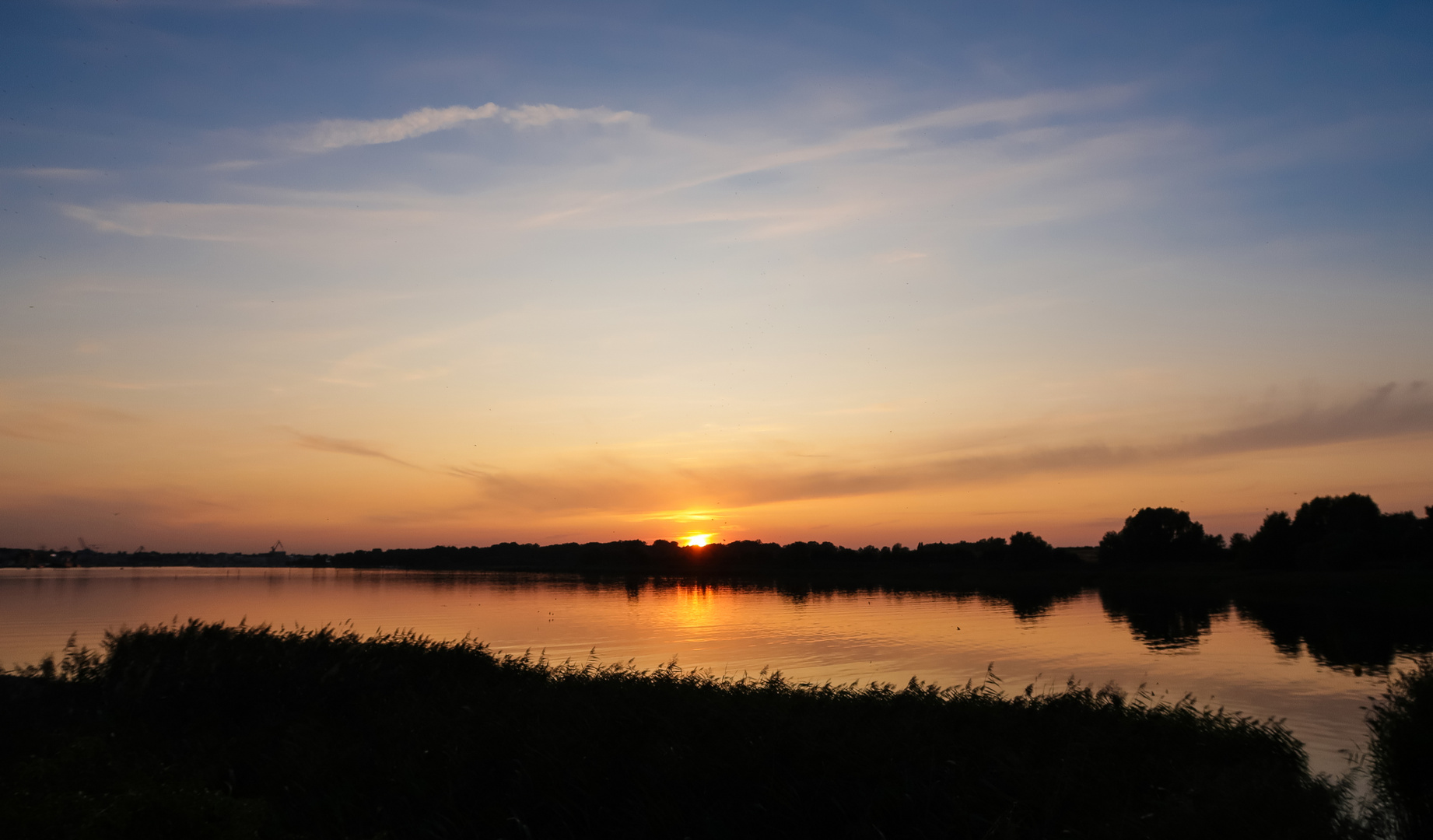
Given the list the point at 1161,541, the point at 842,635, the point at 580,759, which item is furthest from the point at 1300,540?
the point at 580,759

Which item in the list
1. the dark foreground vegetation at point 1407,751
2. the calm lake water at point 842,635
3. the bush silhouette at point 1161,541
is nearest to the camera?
the dark foreground vegetation at point 1407,751

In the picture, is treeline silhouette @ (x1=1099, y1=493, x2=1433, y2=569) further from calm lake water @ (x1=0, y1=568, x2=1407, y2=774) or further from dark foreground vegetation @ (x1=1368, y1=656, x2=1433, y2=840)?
dark foreground vegetation @ (x1=1368, y1=656, x2=1433, y2=840)

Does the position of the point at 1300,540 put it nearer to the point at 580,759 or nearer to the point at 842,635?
the point at 842,635

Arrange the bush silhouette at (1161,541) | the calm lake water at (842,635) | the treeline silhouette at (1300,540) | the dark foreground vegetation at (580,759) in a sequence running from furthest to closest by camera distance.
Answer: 1. the bush silhouette at (1161,541)
2. the treeline silhouette at (1300,540)
3. the calm lake water at (842,635)
4. the dark foreground vegetation at (580,759)

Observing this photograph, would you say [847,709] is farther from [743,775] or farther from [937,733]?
[743,775]

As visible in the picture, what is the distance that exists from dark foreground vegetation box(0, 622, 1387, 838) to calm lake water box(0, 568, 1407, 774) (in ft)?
36.4

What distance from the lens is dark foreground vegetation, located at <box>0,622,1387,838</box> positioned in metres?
14.9

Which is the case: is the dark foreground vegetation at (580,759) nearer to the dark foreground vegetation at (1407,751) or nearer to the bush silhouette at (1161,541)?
the dark foreground vegetation at (1407,751)

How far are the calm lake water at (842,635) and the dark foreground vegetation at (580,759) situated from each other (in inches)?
437

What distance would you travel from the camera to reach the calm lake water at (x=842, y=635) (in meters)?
44.3

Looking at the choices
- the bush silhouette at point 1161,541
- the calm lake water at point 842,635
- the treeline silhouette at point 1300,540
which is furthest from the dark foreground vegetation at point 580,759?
the bush silhouette at point 1161,541

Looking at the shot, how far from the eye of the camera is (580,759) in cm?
1823

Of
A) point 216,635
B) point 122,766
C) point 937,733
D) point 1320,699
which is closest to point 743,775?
point 937,733

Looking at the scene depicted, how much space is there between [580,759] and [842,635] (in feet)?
175
